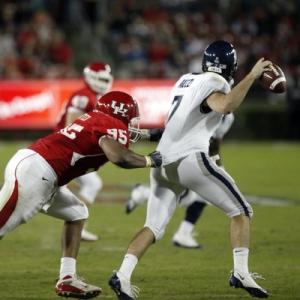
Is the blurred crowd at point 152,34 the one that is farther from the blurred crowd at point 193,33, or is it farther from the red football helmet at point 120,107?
the red football helmet at point 120,107

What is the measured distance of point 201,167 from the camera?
477 centimetres

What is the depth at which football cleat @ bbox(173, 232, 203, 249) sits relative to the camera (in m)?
6.65

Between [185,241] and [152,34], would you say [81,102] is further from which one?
[152,34]

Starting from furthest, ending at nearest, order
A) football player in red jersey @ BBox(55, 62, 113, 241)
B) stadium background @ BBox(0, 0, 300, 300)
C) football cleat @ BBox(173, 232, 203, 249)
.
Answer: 1. football player in red jersey @ BBox(55, 62, 113, 241)
2. football cleat @ BBox(173, 232, 203, 249)
3. stadium background @ BBox(0, 0, 300, 300)

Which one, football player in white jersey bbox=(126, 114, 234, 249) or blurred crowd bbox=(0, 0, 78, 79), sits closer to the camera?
football player in white jersey bbox=(126, 114, 234, 249)

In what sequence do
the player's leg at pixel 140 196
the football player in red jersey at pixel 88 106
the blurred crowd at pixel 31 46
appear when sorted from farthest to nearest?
the blurred crowd at pixel 31 46 < the football player in red jersey at pixel 88 106 < the player's leg at pixel 140 196

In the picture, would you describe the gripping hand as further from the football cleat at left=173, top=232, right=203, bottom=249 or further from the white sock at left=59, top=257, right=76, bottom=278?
the football cleat at left=173, top=232, right=203, bottom=249

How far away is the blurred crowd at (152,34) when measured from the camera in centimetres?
1784

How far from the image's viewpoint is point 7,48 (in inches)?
695

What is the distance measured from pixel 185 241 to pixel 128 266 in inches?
87.8

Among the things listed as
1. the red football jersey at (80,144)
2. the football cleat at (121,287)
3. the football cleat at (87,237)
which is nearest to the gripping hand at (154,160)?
the red football jersey at (80,144)

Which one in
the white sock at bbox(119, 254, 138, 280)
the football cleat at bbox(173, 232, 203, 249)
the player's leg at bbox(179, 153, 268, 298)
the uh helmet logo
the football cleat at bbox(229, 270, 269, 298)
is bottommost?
the football cleat at bbox(173, 232, 203, 249)

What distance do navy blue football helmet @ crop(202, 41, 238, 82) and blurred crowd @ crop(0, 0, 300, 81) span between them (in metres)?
12.6

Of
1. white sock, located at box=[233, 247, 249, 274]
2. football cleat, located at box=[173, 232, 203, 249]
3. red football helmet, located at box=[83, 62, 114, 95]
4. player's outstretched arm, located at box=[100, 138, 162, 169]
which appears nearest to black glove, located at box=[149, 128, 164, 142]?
player's outstretched arm, located at box=[100, 138, 162, 169]
